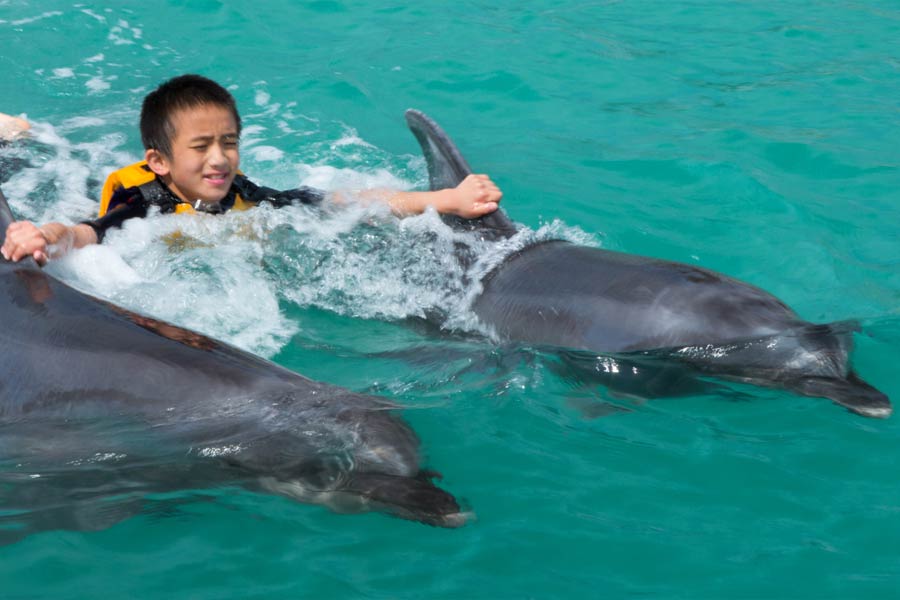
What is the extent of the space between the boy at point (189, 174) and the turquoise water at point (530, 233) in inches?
7.7

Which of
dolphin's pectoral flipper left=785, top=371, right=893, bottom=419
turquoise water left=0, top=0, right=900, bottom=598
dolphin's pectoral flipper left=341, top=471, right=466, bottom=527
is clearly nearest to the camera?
dolphin's pectoral flipper left=341, top=471, right=466, bottom=527

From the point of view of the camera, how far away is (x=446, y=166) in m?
6.77

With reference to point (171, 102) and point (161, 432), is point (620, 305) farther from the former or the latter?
point (171, 102)

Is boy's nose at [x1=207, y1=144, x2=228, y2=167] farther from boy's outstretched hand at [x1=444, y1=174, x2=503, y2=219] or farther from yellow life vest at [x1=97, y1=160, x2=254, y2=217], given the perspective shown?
boy's outstretched hand at [x1=444, y1=174, x2=503, y2=219]

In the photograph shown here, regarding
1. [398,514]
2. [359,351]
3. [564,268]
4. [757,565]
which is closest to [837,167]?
[564,268]

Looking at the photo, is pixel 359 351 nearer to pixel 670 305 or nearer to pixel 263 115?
pixel 670 305

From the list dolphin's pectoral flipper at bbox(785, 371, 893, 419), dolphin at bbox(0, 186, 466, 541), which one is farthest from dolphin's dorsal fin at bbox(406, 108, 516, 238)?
dolphin at bbox(0, 186, 466, 541)

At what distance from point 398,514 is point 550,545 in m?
0.64

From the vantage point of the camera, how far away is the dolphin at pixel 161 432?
4.05 metres

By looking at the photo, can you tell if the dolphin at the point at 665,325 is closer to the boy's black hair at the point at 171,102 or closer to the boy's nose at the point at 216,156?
the boy's nose at the point at 216,156

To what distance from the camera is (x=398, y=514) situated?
3914 mm

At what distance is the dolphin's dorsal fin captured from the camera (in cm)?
657

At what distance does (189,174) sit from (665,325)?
3.33 meters

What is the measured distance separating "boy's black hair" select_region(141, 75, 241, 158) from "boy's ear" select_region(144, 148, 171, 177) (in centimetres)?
4
